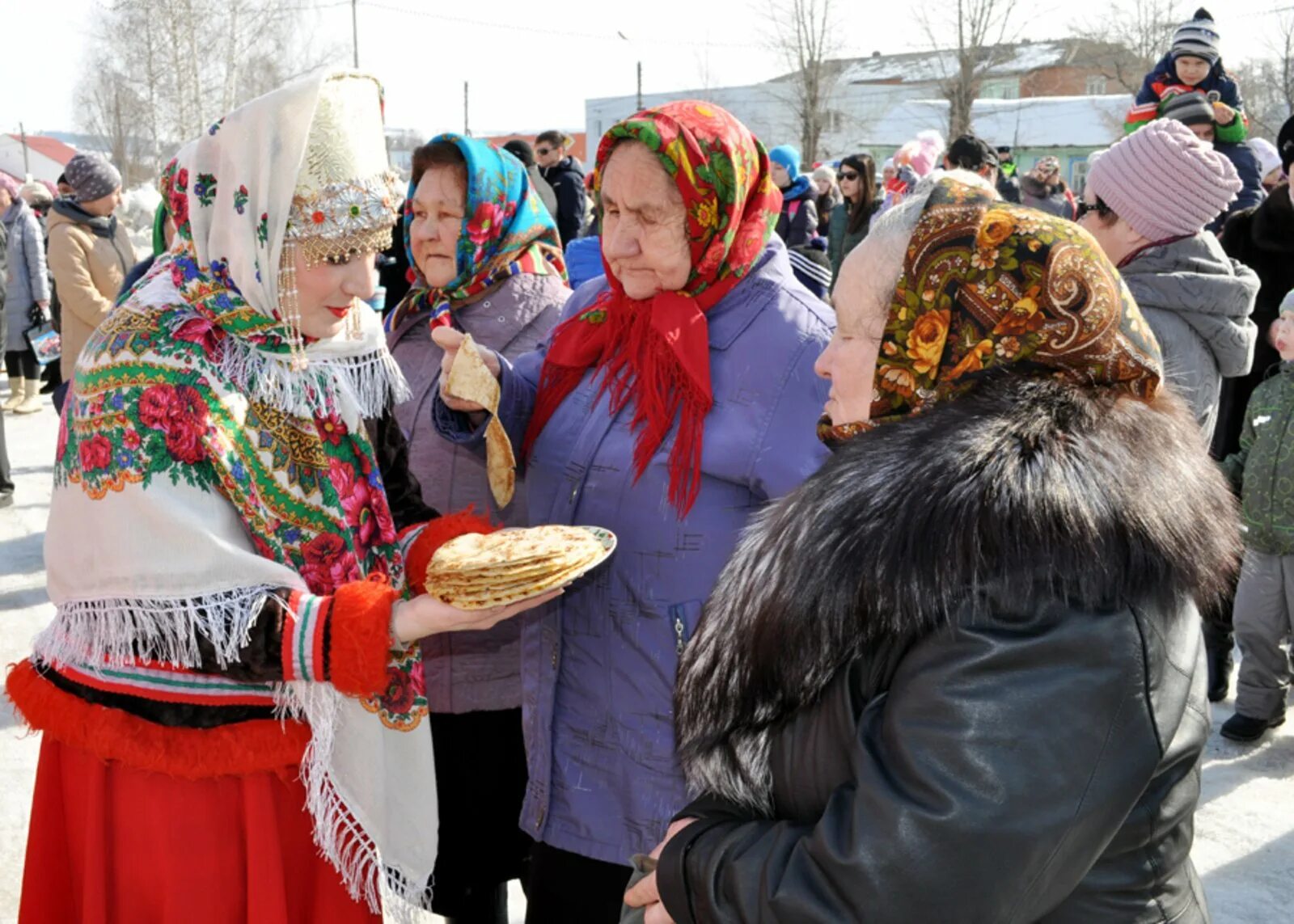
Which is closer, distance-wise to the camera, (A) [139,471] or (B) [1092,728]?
(B) [1092,728]

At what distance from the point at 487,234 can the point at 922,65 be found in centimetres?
5108

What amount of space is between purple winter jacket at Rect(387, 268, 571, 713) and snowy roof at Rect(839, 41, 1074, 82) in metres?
39.8

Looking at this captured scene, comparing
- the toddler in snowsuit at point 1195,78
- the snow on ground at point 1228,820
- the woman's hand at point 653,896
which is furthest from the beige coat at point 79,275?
the woman's hand at point 653,896

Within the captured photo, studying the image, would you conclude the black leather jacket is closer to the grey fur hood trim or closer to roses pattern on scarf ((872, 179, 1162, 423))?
roses pattern on scarf ((872, 179, 1162, 423))

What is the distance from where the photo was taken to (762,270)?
2.29 meters

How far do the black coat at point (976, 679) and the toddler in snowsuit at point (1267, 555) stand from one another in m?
3.03

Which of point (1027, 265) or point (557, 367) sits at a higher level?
point (1027, 265)

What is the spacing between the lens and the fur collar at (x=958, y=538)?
116cm

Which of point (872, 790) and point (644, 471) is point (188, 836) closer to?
point (644, 471)

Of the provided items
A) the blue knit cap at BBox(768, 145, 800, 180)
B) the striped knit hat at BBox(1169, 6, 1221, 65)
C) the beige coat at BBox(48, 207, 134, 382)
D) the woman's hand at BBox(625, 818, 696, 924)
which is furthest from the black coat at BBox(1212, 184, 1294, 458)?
the beige coat at BBox(48, 207, 134, 382)

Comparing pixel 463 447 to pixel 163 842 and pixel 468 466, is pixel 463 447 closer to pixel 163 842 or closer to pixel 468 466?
pixel 468 466

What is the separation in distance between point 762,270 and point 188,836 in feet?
4.93

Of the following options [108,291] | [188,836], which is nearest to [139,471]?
[188,836]

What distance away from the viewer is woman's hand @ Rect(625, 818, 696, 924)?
141 cm
